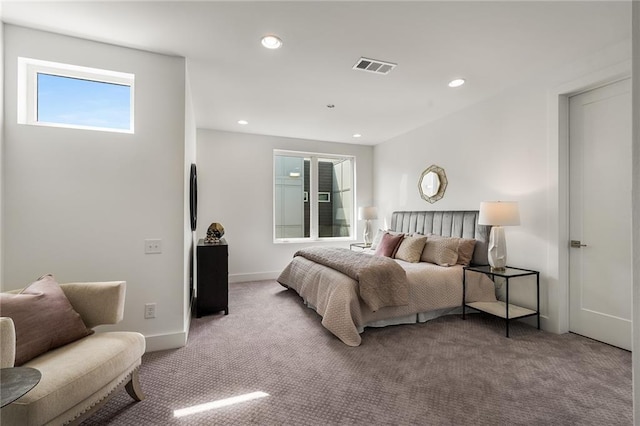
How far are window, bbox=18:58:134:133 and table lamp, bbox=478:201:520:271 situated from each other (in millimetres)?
3509

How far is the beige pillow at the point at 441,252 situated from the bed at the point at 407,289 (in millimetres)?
41

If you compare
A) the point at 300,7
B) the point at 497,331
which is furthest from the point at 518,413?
the point at 300,7

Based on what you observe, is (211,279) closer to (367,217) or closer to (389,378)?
(389,378)

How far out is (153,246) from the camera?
8.67 feet

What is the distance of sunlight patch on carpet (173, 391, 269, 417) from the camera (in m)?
1.82

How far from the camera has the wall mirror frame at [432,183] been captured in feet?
14.8

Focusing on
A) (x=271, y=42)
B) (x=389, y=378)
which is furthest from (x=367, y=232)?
(x=271, y=42)

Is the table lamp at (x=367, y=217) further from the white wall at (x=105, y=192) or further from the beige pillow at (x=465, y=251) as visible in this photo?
the white wall at (x=105, y=192)

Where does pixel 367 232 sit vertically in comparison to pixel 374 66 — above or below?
below

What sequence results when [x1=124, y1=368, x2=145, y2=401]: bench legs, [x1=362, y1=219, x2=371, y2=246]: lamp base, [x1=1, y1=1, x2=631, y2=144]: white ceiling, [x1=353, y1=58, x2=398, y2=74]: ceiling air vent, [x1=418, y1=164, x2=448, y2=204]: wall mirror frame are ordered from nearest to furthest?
[x1=124, y1=368, x2=145, y2=401]: bench legs < [x1=1, y1=1, x2=631, y2=144]: white ceiling < [x1=353, y1=58, x2=398, y2=74]: ceiling air vent < [x1=418, y1=164, x2=448, y2=204]: wall mirror frame < [x1=362, y1=219, x2=371, y2=246]: lamp base

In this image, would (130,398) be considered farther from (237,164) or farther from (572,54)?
(572,54)

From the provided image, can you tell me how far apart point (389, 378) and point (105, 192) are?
105 inches

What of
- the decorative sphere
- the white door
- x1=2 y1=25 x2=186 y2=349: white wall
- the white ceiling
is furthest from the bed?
the white ceiling

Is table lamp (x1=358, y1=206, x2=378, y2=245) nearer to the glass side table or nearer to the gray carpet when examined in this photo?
the gray carpet
